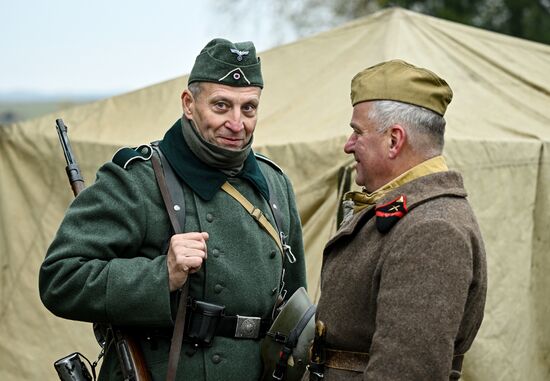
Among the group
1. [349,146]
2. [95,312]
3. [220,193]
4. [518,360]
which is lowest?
[518,360]

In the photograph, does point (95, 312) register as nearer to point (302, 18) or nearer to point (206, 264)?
point (206, 264)

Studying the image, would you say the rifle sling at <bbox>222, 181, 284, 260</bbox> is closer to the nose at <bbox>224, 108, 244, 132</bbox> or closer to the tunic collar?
the tunic collar

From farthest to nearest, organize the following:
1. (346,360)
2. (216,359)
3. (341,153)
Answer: (341,153) < (216,359) < (346,360)

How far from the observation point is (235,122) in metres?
2.99

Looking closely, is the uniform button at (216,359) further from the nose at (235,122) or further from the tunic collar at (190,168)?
the nose at (235,122)

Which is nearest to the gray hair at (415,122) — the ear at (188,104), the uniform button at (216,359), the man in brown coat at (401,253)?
the man in brown coat at (401,253)

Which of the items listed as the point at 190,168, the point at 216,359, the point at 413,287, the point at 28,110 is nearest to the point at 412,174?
the point at 413,287

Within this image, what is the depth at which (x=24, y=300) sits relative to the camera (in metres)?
5.68

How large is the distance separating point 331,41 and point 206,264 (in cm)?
311

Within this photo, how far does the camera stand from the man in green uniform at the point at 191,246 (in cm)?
286

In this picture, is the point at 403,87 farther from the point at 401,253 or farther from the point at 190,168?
the point at 190,168

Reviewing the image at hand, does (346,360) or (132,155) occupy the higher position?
(132,155)

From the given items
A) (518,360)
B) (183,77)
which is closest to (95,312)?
(518,360)

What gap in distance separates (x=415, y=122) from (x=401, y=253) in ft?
1.27
